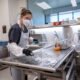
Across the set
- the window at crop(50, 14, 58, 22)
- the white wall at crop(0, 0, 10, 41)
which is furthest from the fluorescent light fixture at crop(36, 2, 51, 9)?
the white wall at crop(0, 0, 10, 41)

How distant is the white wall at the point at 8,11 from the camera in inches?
164

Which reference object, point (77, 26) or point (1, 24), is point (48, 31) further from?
point (1, 24)

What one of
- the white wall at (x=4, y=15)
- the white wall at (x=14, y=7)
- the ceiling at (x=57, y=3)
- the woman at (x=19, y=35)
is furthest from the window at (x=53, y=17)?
the woman at (x=19, y=35)

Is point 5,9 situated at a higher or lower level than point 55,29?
higher

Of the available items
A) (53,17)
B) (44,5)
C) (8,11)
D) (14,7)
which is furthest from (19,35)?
(44,5)

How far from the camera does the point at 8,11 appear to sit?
4.14 meters

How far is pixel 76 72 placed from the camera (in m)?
2.69

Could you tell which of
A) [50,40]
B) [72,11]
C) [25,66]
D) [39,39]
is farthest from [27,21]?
[72,11]

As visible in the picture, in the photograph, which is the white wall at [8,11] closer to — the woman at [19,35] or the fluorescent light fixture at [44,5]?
the fluorescent light fixture at [44,5]

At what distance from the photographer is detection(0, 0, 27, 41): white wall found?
4.16 m

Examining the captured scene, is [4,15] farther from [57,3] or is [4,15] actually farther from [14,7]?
[57,3]

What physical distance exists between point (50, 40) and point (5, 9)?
204 cm

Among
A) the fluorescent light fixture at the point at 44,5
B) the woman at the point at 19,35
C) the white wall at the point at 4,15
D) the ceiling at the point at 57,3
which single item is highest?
the ceiling at the point at 57,3

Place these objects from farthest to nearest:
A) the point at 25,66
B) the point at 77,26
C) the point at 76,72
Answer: the point at 77,26 → the point at 76,72 → the point at 25,66
